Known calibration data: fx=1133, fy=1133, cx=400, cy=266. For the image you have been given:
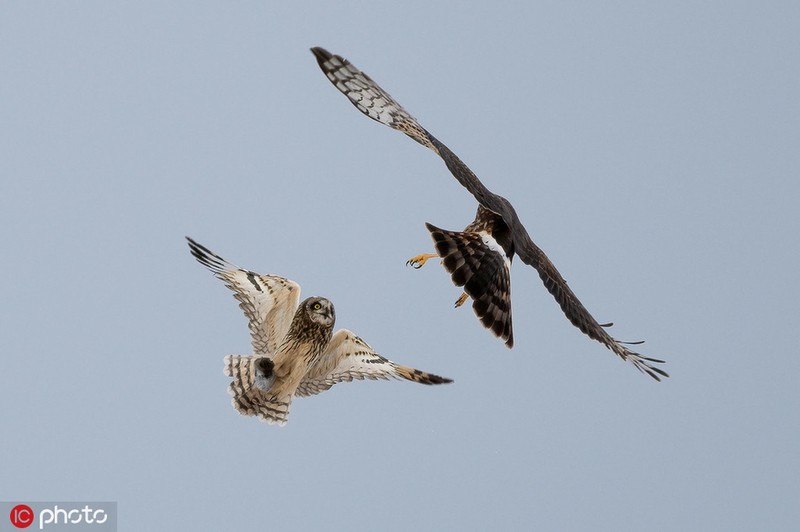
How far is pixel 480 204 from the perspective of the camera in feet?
16.3

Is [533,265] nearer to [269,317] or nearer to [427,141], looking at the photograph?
[427,141]

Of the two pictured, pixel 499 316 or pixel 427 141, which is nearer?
pixel 499 316

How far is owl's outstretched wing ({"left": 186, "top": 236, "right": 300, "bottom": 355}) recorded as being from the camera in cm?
484

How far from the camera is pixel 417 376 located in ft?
14.6

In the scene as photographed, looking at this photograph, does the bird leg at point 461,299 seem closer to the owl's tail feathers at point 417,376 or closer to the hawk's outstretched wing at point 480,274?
the hawk's outstretched wing at point 480,274

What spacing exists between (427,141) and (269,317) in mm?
1126

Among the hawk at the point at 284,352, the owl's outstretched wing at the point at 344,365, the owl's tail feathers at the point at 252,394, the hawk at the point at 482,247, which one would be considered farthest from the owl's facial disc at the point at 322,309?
the hawk at the point at 482,247

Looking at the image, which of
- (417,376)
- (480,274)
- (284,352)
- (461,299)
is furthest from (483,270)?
(284,352)

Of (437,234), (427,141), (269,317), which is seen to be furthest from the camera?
(427,141)

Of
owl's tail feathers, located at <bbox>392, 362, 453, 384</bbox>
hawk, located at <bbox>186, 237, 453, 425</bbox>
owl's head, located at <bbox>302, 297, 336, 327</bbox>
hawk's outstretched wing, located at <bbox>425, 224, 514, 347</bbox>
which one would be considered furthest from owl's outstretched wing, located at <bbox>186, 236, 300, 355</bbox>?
hawk's outstretched wing, located at <bbox>425, 224, 514, 347</bbox>

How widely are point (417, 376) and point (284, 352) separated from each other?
578 millimetres

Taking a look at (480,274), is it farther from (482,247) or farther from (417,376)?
(417,376)

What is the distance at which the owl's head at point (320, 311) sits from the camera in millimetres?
4605

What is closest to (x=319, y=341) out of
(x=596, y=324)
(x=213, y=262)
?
(x=213, y=262)
